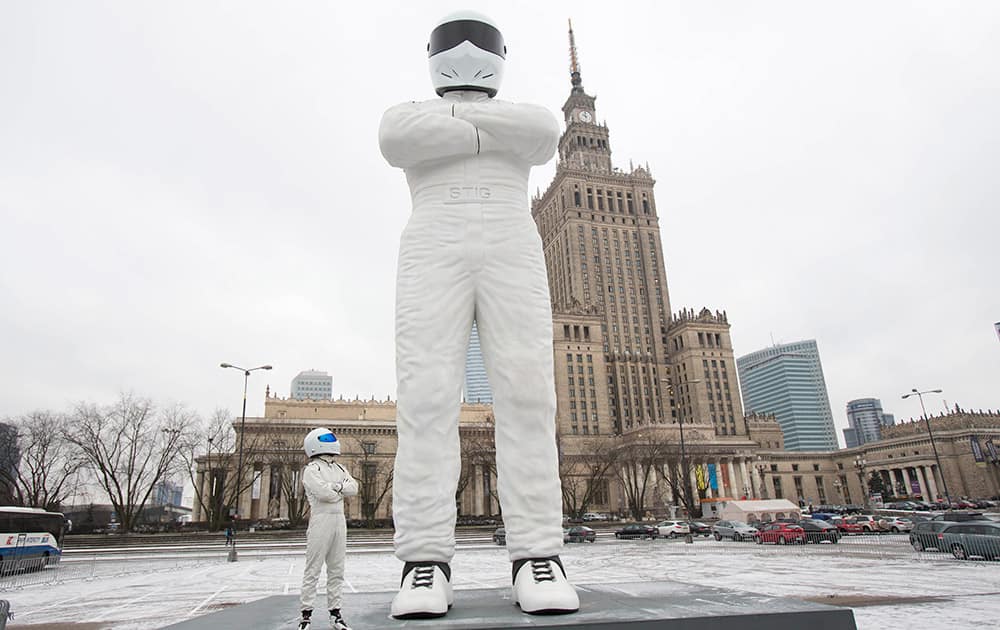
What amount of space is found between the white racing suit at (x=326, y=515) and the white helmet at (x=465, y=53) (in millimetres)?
3634

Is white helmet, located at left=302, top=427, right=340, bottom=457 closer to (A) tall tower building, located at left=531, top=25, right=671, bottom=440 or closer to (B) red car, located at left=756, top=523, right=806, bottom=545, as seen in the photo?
(B) red car, located at left=756, top=523, right=806, bottom=545

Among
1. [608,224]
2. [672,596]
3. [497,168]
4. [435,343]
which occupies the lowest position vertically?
[672,596]

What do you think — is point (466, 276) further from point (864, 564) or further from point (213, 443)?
point (213, 443)

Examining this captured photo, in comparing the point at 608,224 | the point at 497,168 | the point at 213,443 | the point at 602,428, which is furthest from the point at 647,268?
the point at 497,168

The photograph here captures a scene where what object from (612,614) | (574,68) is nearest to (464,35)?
(612,614)

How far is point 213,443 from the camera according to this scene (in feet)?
141

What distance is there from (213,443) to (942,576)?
43115mm

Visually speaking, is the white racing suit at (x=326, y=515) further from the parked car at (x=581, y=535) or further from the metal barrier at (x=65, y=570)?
the parked car at (x=581, y=535)

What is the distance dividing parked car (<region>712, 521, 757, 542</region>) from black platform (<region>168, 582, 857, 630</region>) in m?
26.0

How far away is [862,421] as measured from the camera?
562ft

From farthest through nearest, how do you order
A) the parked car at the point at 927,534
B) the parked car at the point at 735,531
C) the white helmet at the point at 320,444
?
the parked car at the point at 735,531, the parked car at the point at 927,534, the white helmet at the point at 320,444

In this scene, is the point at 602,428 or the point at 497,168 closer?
the point at 497,168

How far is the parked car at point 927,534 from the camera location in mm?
17844

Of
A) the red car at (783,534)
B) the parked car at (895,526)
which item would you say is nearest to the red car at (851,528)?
the parked car at (895,526)
